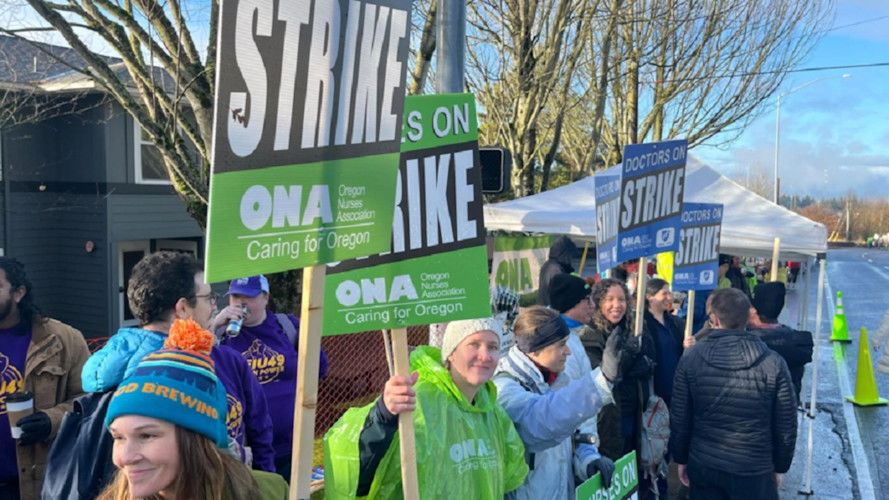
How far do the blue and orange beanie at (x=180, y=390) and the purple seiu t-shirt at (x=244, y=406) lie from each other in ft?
2.83

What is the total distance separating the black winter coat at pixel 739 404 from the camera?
4.69 meters

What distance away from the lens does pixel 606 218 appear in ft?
20.2

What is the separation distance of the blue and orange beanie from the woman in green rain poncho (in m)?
0.65

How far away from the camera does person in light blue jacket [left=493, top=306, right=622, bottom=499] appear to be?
3.24 metres

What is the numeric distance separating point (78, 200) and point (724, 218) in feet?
41.1

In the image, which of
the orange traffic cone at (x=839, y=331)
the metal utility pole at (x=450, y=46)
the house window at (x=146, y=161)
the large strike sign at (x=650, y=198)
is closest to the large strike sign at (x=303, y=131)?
the metal utility pole at (x=450, y=46)

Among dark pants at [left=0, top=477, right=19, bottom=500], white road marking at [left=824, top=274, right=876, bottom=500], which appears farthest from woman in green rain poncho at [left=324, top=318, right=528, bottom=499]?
white road marking at [left=824, top=274, right=876, bottom=500]

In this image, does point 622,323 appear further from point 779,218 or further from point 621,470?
point 779,218

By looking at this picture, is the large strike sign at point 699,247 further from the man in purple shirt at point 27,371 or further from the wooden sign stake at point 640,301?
the man in purple shirt at point 27,371

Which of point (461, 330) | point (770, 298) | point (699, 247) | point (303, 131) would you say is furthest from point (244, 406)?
point (699, 247)

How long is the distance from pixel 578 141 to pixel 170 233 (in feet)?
36.0

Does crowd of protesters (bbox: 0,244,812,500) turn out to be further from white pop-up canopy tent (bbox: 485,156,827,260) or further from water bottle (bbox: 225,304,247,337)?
white pop-up canopy tent (bbox: 485,156,827,260)

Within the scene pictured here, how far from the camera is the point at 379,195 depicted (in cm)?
245

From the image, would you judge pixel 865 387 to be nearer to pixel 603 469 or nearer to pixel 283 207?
pixel 603 469
